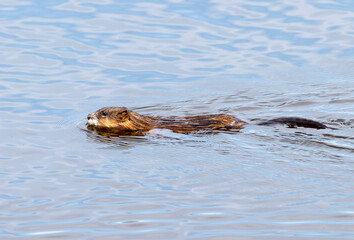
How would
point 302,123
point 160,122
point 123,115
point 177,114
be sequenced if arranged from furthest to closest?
1. point 177,114
2. point 123,115
3. point 160,122
4. point 302,123

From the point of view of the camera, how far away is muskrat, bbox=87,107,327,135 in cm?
998

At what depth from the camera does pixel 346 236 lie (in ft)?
20.8

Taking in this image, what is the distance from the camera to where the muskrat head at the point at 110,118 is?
10.4 metres

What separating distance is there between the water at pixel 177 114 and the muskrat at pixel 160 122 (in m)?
0.23

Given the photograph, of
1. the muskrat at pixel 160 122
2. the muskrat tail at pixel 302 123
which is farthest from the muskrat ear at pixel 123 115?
the muskrat tail at pixel 302 123

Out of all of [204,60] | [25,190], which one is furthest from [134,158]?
[204,60]

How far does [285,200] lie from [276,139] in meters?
2.26

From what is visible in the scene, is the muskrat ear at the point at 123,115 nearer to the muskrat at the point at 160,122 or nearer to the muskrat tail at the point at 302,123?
the muskrat at the point at 160,122

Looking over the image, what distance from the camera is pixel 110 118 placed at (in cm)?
1042

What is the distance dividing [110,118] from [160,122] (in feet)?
2.32

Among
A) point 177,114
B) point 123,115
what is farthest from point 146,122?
point 177,114

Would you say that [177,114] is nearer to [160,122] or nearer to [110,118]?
[160,122]

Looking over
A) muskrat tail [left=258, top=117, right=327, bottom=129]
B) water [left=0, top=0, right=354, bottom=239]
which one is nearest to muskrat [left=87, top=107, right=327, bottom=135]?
muskrat tail [left=258, top=117, right=327, bottom=129]

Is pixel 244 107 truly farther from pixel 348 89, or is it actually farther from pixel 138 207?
pixel 138 207
